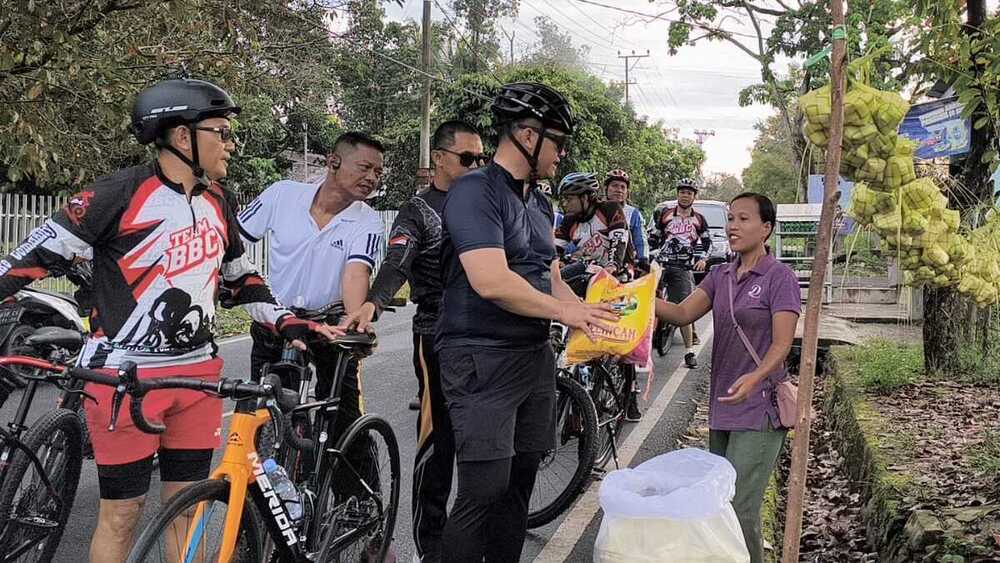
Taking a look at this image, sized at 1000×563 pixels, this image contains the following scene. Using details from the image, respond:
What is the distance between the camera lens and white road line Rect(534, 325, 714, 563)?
4773mm

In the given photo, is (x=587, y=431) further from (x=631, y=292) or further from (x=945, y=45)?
(x=945, y=45)

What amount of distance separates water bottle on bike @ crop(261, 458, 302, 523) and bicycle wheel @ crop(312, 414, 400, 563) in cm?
35

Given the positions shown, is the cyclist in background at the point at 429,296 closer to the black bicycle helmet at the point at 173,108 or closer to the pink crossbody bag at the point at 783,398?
the black bicycle helmet at the point at 173,108

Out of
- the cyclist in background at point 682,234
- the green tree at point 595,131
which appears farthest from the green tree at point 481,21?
the cyclist in background at point 682,234

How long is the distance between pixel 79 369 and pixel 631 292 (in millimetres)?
2261

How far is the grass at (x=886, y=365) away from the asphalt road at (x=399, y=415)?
1591mm

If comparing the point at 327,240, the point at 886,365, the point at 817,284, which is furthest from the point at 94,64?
the point at 886,365

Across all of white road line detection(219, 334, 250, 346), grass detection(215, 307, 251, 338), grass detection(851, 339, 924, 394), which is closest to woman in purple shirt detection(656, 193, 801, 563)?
grass detection(851, 339, 924, 394)

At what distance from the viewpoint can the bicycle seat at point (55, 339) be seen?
361 cm

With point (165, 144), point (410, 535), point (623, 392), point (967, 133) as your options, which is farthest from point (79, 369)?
point (967, 133)

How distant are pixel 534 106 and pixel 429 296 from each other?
144cm

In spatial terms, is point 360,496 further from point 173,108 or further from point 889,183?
point 889,183

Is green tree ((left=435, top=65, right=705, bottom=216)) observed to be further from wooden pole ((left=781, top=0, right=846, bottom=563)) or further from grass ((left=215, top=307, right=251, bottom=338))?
wooden pole ((left=781, top=0, right=846, bottom=563))

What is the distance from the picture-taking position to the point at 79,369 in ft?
9.07
